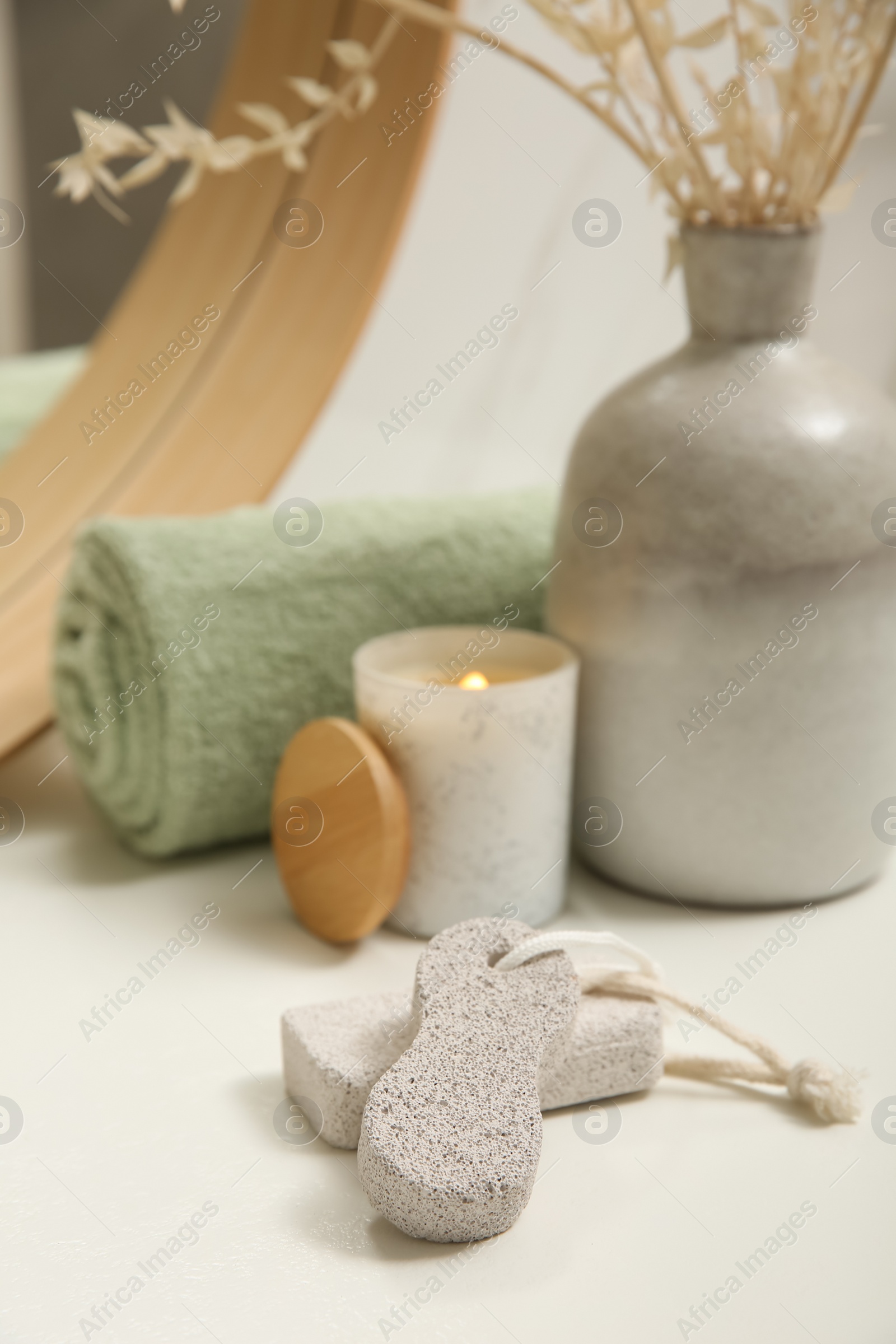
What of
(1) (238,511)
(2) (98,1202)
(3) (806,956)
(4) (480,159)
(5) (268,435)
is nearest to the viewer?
(2) (98,1202)

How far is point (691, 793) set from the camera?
1.65 feet

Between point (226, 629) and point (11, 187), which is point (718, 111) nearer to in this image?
point (226, 629)

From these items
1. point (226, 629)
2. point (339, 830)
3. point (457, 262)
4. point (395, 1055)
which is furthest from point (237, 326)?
point (395, 1055)

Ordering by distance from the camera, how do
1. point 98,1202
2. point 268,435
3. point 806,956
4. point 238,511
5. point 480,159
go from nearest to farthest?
point 98,1202 < point 806,956 < point 238,511 < point 268,435 < point 480,159

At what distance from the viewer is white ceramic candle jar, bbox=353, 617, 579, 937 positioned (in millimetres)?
485

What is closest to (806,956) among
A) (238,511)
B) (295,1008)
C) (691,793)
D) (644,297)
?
(691,793)

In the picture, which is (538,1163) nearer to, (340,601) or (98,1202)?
(98,1202)

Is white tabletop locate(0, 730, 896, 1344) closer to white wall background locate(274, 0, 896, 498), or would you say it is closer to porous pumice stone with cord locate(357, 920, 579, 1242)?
porous pumice stone with cord locate(357, 920, 579, 1242)

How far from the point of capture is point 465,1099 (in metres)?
0.35

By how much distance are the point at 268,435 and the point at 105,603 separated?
184 millimetres

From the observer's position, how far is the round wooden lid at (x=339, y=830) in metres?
0.48

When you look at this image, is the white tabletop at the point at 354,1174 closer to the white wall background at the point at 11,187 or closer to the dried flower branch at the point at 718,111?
the dried flower branch at the point at 718,111

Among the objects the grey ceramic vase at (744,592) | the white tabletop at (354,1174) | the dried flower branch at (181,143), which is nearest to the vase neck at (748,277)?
the grey ceramic vase at (744,592)

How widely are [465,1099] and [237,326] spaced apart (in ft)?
1.75
